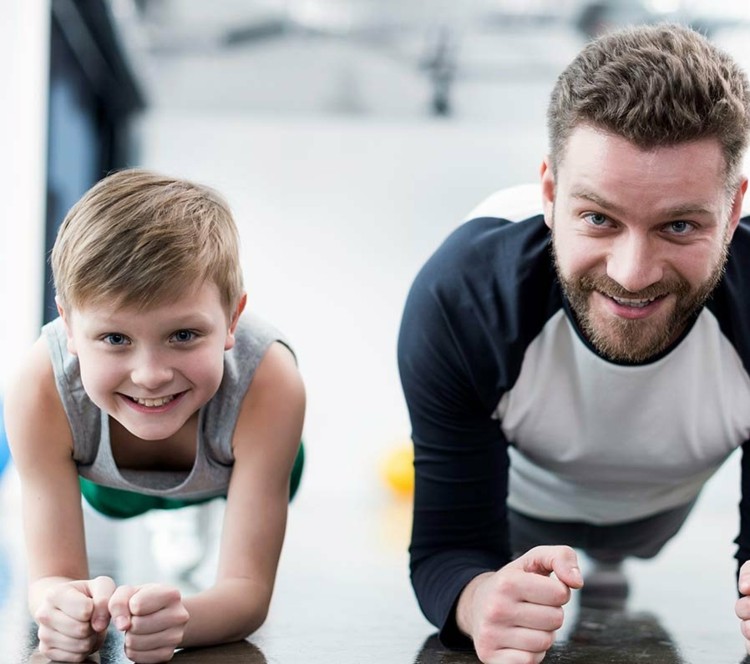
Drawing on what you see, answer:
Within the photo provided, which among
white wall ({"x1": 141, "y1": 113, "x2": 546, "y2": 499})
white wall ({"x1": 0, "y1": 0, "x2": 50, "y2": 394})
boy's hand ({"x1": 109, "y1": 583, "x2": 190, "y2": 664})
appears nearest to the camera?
boy's hand ({"x1": 109, "y1": 583, "x2": 190, "y2": 664})

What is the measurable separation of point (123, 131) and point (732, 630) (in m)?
3.86

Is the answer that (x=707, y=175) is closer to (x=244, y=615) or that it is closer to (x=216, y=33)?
(x=244, y=615)

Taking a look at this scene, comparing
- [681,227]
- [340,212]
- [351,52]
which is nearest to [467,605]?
[681,227]

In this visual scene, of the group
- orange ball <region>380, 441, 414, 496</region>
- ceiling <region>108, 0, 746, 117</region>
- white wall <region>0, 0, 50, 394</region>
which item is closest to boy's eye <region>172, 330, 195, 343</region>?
white wall <region>0, 0, 50, 394</region>

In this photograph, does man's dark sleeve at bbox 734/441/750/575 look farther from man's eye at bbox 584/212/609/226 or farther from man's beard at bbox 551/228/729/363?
man's eye at bbox 584/212/609/226

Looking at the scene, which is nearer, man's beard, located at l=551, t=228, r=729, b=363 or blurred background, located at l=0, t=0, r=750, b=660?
man's beard, located at l=551, t=228, r=729, b=363

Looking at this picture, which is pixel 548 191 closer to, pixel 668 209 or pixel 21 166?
pixel 668 209

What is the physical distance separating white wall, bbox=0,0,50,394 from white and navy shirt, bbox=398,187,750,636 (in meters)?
1.87

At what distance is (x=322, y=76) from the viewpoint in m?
4.84

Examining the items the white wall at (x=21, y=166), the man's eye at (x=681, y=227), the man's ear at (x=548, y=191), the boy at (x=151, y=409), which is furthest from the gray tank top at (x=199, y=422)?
the white wall at (x=21, y=166)

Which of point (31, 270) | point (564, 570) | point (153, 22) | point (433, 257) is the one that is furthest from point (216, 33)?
point (564, 570)

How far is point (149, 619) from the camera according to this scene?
44.7 inches

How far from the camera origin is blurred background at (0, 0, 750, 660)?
4605 mm

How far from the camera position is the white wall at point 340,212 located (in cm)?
475
